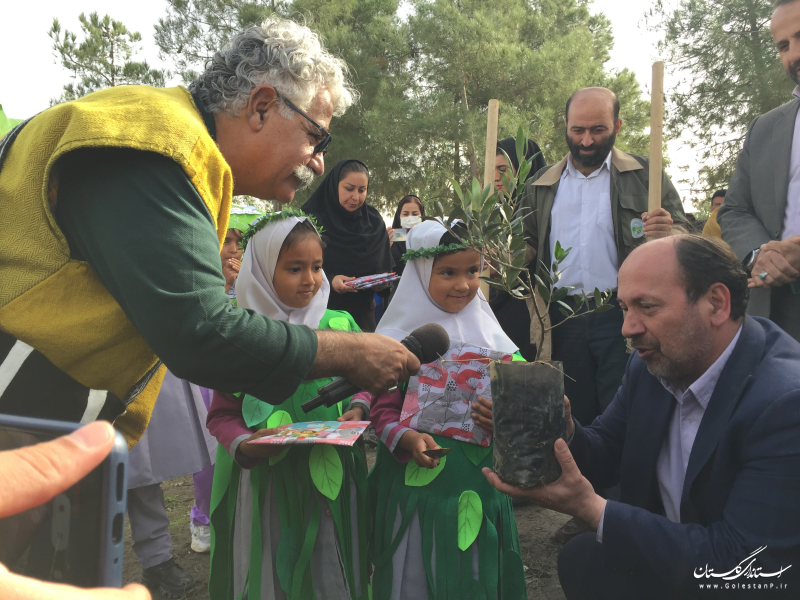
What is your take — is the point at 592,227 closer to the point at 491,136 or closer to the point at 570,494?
the point at 491,136

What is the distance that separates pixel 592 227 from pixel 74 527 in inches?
143

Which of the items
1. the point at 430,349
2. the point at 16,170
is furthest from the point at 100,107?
the point at 430,349

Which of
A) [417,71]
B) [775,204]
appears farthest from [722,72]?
[775,204]

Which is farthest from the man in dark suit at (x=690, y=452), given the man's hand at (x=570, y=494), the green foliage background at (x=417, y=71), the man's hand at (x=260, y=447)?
the green foliage background at (x=417, y=71)

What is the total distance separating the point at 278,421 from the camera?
2.57 m

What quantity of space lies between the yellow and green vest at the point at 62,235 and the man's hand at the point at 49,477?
1067 millimetres

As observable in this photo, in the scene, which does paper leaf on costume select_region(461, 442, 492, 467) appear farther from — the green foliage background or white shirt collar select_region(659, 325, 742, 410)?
the green foliage background

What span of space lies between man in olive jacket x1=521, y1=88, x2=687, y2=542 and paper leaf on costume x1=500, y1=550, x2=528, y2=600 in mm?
1348

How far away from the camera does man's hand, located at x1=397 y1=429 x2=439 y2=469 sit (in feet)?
7.76

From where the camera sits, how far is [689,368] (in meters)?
2.06

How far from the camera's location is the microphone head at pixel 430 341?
2.20 meters

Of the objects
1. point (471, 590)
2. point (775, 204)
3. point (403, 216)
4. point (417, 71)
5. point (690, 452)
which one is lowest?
point (471, 590)

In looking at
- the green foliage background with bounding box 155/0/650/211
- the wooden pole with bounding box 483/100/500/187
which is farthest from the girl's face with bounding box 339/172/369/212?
the green foliage background with bounding box 155/0/650/211

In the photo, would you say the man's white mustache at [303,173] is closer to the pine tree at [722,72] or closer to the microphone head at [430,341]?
the microphone head at [430,341]
